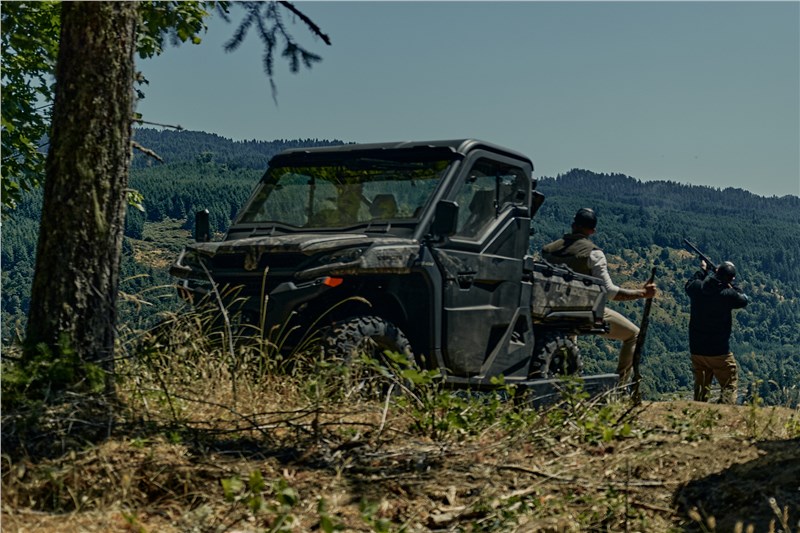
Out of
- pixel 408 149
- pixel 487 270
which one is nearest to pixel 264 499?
pixel 487 270

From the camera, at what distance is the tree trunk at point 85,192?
17.4 feet

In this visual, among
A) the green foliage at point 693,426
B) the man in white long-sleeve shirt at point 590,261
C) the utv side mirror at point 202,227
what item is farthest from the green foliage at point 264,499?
the man in white long-sleeve shirt at point 590,261

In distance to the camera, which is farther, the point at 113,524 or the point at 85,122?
the point at 85,122

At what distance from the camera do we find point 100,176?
5.42m

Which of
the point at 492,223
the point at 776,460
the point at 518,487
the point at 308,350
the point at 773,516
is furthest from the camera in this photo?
the point at 492,223

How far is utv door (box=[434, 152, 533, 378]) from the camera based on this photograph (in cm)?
768

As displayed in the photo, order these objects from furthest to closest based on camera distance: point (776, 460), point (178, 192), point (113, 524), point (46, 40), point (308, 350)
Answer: point (178, 192)
point (46, 40)
point (308, 350)
point (776, 460)
point (113, 524)

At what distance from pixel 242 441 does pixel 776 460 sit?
104 inches

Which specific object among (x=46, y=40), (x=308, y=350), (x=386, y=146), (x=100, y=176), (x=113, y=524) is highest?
(x=46, y=40)

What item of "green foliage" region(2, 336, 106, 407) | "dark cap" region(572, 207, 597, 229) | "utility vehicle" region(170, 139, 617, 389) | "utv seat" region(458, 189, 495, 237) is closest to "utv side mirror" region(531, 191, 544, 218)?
"utility vehicle" region(170, 139, 617, 389)

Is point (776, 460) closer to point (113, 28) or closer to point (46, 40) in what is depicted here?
point (113, 28)

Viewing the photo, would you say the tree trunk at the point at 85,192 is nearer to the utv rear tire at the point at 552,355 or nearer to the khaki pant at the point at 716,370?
the utv rear tire at the point at 552,355

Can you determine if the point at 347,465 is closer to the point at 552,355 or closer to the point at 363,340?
the point at 363,340

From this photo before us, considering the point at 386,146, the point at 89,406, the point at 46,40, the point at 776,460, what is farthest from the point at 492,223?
the point at 46,40
